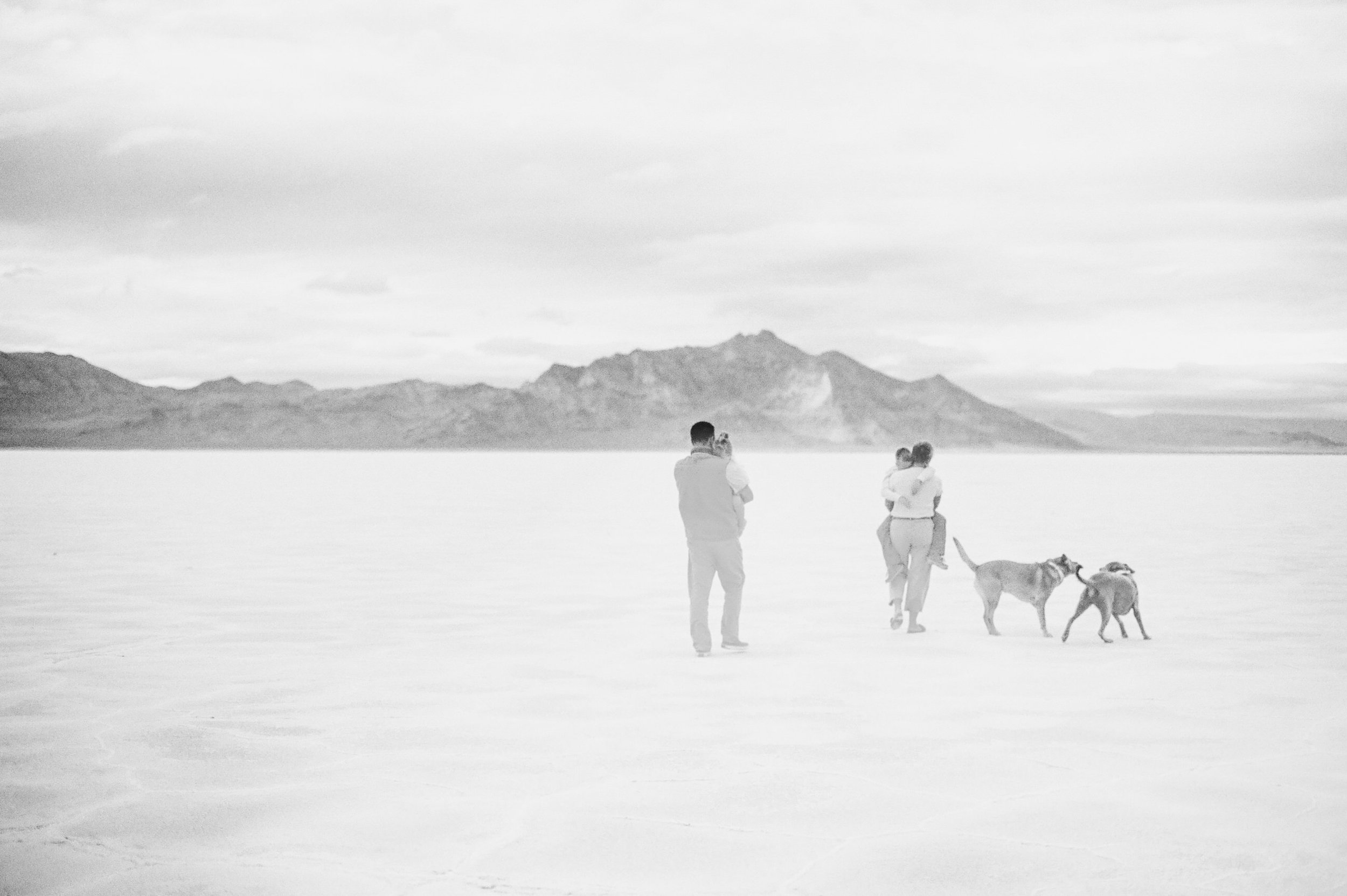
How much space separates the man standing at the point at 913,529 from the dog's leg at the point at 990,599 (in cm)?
43

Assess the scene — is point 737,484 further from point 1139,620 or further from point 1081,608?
point 1139,620

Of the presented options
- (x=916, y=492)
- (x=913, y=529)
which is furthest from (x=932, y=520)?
(x=916, y=492)

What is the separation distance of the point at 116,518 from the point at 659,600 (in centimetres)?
1610

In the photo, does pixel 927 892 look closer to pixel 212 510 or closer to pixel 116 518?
pixel 116 518

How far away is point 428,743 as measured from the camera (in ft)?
20.6

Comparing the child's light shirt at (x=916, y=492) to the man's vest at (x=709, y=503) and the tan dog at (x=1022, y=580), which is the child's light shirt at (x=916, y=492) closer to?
the tan dog at (x=1022, y=580)

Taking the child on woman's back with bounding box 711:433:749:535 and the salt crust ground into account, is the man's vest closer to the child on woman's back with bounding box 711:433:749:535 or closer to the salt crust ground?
the child on woman's back with bounding box 711:433:749:535

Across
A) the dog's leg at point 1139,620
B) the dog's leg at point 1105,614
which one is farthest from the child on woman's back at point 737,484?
the dog's leg at point 1139,620

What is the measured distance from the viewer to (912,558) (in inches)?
398

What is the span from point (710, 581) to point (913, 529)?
1.93m

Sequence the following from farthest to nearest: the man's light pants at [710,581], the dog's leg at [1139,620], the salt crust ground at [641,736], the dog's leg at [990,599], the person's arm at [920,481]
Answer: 1. the person's arm at [920,481]
2. the dog's leg at [990,599]
3. the dog's leg at [1139,620]
4. the man's light pants at [710,581]
5. the salt crust ground at [641,736]

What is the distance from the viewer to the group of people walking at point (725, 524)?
906cm

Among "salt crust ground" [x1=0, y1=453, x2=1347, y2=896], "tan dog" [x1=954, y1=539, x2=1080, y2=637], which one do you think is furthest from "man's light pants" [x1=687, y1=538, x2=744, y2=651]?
"tan dog" [x1=954, y1=539, x2=1080, y2=637]

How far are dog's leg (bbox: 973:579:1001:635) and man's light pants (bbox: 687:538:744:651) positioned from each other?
6.64 ft
